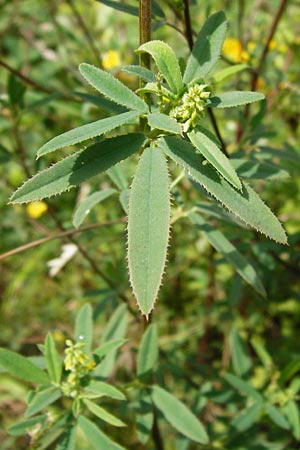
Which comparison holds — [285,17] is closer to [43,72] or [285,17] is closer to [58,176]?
[43,72]

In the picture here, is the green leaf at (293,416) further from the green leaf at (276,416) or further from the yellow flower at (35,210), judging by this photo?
the yellow flower at (35,210)

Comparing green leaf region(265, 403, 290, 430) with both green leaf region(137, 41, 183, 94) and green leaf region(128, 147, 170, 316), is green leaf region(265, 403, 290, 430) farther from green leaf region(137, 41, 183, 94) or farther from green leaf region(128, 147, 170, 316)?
green leaf region(137, 41, 183, 94)

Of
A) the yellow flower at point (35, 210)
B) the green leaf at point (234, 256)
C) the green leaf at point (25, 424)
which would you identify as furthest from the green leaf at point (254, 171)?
the yellow flower at point (35, 210)

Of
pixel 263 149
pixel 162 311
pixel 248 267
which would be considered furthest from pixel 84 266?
pixel 248 267

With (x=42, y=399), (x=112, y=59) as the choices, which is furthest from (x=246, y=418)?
(x=112, y=59)

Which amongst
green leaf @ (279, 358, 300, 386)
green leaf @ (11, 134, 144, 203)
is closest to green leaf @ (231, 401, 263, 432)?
green leaf @ (279, 358, 300, 386)

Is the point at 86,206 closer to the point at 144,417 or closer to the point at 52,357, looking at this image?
the point at 52,357

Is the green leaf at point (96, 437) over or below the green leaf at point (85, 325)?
below
